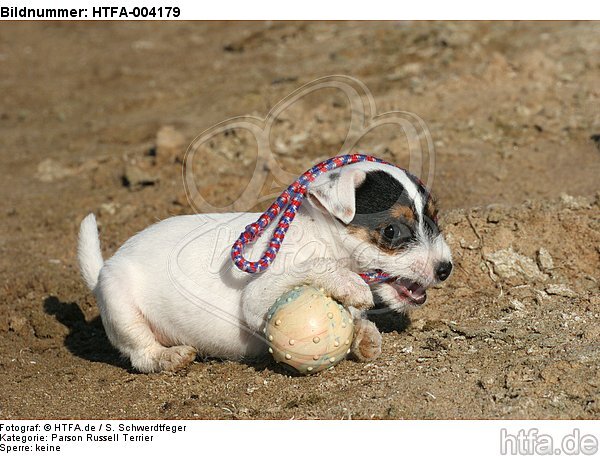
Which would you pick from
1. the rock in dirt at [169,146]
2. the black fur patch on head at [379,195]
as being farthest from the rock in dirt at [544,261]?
the rock in dirt at [169,146]

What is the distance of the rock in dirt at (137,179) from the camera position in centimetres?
1038

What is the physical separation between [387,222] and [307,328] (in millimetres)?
832

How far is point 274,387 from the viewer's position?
5.51 meters

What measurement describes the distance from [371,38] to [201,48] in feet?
14.7

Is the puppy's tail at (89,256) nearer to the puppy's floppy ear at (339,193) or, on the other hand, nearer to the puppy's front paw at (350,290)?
the puppy's floppy ear at (339,193)

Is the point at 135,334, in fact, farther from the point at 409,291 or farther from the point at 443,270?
the point at 443,270

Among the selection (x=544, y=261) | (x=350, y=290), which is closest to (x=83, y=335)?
(x=350, y=290)

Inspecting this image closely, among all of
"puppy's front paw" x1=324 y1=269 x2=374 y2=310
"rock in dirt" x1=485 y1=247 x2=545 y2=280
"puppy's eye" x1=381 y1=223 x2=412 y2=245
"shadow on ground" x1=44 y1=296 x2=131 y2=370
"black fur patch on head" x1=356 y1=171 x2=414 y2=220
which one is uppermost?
"black fur patch on head" x1=356 y1=171 x2=414 y2=220

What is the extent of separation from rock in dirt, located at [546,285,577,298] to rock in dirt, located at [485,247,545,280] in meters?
0.18

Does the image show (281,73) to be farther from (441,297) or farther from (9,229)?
(441,297)

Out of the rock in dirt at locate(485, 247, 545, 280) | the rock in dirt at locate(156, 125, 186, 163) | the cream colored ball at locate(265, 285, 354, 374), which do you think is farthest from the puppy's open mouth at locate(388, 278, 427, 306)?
the rock in dirt at locate(156, 125, 186, 163)

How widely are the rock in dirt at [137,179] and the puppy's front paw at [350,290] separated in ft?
18.0

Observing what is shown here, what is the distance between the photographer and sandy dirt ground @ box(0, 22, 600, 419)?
17.8 ft

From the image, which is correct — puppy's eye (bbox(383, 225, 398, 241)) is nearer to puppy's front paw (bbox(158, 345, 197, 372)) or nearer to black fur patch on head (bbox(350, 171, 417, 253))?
black fur patch on head (bbox(350, 171, 417, 253))
